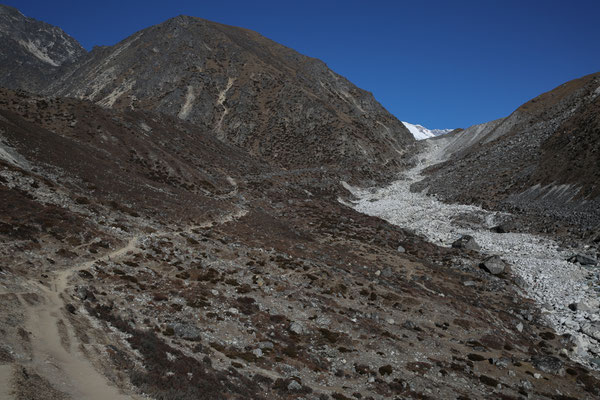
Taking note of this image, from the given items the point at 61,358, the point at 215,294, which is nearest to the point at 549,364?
the point at 215,294

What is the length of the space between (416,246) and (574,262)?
66.7 ft

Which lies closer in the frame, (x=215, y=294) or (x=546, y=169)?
(x=215, y=294)

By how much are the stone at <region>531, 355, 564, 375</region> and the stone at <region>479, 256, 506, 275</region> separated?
20.3 m

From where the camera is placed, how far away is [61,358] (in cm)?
1542

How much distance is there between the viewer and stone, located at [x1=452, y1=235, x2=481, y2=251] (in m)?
56.2

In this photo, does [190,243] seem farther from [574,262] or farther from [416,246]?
[574,262]

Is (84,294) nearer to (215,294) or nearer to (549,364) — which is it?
(215,294)

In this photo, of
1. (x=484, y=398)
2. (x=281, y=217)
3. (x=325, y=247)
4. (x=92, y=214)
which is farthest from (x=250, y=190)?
(x=484, y=398)

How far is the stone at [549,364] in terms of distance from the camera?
27172 mm

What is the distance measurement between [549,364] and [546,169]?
63.4 metres

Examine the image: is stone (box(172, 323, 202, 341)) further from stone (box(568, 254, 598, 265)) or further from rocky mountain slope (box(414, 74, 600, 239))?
rocky mountain slope (box(414, 74, 600, 239))

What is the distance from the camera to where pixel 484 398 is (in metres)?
23.2

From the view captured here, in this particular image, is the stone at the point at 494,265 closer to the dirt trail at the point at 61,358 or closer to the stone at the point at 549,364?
the stone at the point at 549,364

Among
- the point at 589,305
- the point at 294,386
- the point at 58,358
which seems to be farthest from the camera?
the point at 589,305
